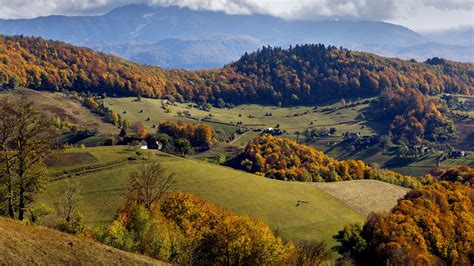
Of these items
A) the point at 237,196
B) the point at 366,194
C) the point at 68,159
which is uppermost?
the point at 68,159

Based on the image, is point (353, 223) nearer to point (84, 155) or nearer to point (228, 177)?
point (228, 177)

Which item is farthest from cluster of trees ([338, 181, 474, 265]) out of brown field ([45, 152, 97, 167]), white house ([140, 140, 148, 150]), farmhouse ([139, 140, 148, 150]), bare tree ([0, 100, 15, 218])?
white house ([140, 140, 148, 150])

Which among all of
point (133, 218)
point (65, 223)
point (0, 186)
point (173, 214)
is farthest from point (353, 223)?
point (0, 186)

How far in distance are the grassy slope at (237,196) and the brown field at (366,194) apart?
417 cm

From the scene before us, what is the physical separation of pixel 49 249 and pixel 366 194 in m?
105

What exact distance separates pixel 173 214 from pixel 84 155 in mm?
49864

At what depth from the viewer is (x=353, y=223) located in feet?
338

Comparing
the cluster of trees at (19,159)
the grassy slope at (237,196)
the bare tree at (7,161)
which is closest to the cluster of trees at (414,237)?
the grassy slope at (237,196)

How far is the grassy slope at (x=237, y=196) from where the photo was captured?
93.6m

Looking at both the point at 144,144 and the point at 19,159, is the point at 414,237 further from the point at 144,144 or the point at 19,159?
the point at 144,144

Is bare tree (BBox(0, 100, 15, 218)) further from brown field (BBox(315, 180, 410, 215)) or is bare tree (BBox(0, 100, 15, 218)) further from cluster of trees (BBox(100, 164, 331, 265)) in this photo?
brown field (BBox(315, 180, 410, 215))

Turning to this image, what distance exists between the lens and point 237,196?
108 metres

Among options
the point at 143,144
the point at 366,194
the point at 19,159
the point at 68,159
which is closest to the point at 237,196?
the point at 366,194

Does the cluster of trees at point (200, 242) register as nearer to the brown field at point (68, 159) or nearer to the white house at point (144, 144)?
the brown field at point (68, 159)
